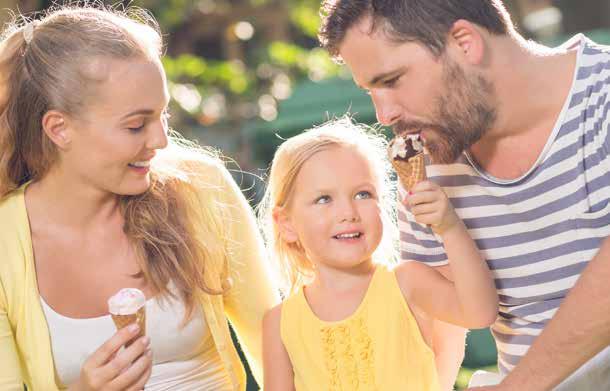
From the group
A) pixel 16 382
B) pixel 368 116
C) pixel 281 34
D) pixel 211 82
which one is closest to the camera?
pixel 16 382

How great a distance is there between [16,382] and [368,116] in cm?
399

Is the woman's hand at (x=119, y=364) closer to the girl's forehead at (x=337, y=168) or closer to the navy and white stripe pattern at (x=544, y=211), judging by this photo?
the girl's forehead at (x=337, y=168)

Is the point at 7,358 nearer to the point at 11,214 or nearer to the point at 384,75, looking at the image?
the point at 11,214

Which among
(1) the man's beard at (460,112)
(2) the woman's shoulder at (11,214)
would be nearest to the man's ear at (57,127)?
(2) the woman's shoulder at (11,214)

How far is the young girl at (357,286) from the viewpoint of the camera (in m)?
2.91

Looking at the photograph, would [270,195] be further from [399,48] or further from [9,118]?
[9,118]

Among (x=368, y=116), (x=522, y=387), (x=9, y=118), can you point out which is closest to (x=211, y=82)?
(x=368, y=116)

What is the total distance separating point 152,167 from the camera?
3420mm

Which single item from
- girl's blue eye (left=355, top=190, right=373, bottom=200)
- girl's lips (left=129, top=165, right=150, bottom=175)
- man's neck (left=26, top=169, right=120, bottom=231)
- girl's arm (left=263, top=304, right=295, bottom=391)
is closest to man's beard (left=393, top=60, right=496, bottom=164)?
girl's blue eye (left=355, top=190, right=373, bottom=200)

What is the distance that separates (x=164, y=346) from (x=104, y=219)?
1.58ft

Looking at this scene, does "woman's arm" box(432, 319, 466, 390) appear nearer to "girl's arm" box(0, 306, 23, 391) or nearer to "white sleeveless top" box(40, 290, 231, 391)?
"white sleeveless top" box(40, 290, 231, 391)

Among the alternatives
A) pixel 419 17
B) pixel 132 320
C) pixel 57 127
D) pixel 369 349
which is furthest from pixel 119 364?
pixel 419 17

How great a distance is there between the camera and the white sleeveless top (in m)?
3.21

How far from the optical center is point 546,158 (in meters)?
2.99
